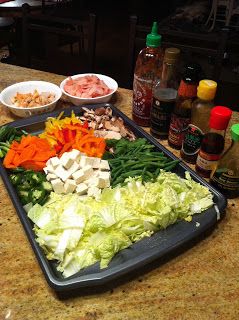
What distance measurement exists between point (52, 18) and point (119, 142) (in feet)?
3.28

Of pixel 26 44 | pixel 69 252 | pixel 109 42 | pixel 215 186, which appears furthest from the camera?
pixel 109 42

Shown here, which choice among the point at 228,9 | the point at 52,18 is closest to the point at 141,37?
the point at 52,18

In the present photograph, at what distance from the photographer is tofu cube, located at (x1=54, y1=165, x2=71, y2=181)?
984 mm

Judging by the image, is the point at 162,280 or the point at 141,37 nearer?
the point at 162,280

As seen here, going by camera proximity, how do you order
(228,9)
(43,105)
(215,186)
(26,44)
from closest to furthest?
(215,186) → (43,105) → (26,44) → (228,9)

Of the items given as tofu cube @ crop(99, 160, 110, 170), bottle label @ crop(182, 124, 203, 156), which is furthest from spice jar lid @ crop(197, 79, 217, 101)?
tofu cube @ crop(99, 160, 110, 170)

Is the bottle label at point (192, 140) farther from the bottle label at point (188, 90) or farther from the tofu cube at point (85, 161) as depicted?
the tofu cube at point (85, 161)

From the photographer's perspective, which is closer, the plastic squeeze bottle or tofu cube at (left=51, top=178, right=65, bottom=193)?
tofu cube at (left=51, top=178, right=65, bottom=193)

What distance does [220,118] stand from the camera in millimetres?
929

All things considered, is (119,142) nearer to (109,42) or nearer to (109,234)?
(109,234)

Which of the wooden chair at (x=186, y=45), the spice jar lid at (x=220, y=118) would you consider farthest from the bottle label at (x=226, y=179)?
the wooden chair at (x=186, y=45)

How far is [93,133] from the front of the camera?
1.24 meters

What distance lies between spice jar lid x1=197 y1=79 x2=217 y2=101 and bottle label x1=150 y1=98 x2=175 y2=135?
18 centimetres

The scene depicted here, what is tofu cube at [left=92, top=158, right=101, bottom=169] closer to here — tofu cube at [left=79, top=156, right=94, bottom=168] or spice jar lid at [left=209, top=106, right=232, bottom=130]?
tofu cube at [left=79, top=156, right=94, bottom=168]
